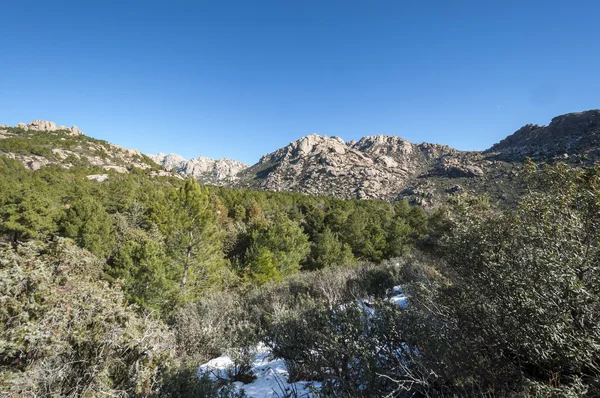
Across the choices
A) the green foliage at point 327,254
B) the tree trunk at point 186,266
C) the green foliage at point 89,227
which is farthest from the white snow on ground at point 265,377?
the green foliage at point 89,227

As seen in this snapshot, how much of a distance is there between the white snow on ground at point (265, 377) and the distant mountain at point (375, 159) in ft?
127

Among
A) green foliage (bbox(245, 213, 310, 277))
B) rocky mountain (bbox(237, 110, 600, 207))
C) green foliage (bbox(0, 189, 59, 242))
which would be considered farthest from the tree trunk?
rocky mountain (bbox(237, 110, 600, 207))

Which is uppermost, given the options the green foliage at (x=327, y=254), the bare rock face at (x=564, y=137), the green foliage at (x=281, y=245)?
A: the bare rock face at (x=564, y=137)

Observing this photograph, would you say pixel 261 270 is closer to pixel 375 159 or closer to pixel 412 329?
pixel 412 329

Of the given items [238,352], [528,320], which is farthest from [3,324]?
[528,320]

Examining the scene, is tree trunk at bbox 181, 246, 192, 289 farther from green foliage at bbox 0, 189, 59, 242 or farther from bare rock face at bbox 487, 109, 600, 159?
Result: bare rock face at bbox 487, 109, 600, 159

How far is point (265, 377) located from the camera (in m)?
7.02

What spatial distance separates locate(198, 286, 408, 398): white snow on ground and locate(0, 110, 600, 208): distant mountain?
38852 mm

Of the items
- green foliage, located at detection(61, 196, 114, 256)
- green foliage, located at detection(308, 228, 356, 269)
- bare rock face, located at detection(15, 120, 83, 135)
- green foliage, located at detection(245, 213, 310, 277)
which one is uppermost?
bare rock face, located at detection(15, 120, 83, 135)

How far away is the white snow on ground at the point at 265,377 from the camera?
5862 millimetres

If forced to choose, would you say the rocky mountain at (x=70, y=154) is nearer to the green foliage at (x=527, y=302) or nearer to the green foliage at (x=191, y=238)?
the green foliage at (x=191, y=238)

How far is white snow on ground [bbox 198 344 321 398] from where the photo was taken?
5875 millimetres

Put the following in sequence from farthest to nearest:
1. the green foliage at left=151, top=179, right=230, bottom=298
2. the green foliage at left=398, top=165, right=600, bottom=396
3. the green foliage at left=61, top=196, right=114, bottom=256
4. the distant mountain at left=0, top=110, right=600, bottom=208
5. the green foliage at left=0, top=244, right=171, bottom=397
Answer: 1. the distant mountain at left=0, top=110, right=600, bottom=208
2. the green foliage at left=61, top=196, right=114, bottom=256
3. the green foliage at left=151, top=179, right=230, bottom=298
4. the green foliage at left=0, top=244, right=171, bottom=397
5. the green foliage at left=398, top=165, right=600, bottom=396

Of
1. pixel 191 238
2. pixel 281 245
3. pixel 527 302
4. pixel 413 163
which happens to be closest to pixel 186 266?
pixel 191 238
